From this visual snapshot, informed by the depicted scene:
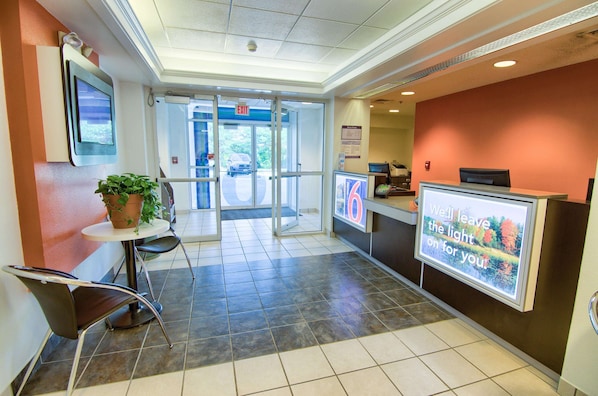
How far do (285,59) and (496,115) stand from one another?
3170 mm

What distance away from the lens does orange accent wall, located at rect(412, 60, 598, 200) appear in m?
3.31

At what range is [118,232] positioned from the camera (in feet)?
7.39

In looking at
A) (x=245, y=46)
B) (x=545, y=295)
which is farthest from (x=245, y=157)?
(x=545, y=295)

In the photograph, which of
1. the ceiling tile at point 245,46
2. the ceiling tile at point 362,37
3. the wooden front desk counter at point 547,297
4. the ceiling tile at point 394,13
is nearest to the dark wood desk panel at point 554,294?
the wooden front desk counter at point 547,297

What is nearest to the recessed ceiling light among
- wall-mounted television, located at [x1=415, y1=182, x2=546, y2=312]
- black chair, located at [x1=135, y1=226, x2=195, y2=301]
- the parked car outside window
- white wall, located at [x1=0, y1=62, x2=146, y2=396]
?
wall-mounted television, located at [x1=415, y1=182, x2=546, y2=312]

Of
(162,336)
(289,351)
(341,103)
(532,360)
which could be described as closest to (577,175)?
(532,360)

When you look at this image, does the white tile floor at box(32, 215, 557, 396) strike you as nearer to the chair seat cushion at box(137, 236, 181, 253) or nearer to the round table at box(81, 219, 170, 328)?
the round table at box(81, 219, 170, 328)

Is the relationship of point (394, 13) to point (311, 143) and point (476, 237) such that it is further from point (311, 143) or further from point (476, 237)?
point (311, 143)

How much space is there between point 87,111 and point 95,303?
153 centimetres

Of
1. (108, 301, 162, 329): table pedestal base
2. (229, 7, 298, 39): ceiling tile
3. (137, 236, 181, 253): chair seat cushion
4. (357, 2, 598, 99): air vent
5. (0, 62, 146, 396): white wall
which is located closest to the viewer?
(0, 62, 146, 396): white wall

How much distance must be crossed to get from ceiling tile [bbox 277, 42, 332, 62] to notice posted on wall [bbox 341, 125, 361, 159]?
1.26 metres

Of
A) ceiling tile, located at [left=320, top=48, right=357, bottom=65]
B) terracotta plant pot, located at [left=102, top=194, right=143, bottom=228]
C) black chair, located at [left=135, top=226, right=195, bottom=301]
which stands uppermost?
ceiling tile, located at [left=320, top=48, right=357, bottom=65]

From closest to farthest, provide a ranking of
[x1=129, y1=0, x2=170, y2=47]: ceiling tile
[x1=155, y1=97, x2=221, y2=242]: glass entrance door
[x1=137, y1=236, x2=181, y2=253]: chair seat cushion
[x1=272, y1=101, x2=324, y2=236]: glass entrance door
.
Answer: [x1=129, y1=0, x2=170, y2=47]: ceiling tile
[x1=137, y1=236, x2=181, y2=253]: chair seat cushion
[x1=155, y1=97, x2=221, y2=242]: glass entrance door
[x1=272, y1=101, x2=324, y2=236]: glass entrance door

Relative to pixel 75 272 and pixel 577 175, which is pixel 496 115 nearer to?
pixel 577 175
